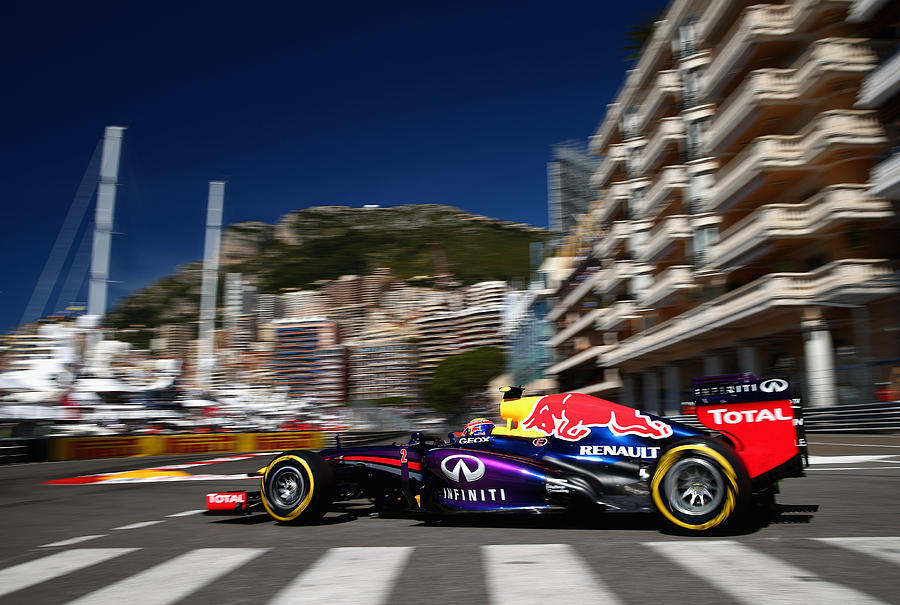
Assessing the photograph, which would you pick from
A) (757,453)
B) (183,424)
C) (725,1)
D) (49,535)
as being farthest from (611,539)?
(183,424)

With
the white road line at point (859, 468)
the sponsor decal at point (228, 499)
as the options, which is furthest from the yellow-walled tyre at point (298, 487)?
the white road line at point (859, 468)

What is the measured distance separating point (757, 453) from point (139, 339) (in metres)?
122

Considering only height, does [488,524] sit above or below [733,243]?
below

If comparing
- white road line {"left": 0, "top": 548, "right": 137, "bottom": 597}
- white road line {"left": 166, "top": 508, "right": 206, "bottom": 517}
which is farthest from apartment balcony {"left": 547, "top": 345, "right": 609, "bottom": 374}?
white road line {"left": 0, "top": 548, "right": 137, "bottom": 597}

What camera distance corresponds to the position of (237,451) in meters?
34.1

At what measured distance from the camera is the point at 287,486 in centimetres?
721

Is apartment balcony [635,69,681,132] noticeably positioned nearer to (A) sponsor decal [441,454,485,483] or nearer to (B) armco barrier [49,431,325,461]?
(B) armco barrier [49,431,325,461]

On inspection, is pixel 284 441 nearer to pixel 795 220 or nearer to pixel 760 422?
pixel 795 220

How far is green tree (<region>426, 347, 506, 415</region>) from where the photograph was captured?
11338 cm

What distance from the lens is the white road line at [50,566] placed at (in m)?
4.72

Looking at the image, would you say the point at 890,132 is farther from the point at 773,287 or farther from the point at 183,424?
the point at 183,424

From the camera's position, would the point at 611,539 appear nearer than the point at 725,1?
Yes

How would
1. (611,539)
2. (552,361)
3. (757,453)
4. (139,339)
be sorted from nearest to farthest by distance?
(611,539) < (757,453) < (552,361) < (139,339)

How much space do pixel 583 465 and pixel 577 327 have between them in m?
52.6
